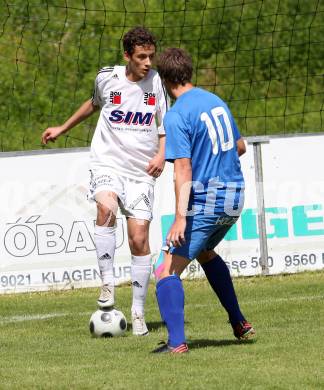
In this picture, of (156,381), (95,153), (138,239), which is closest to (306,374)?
(156,381)

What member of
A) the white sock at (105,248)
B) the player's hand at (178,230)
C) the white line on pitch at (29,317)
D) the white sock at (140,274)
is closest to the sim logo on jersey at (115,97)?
the white sock at (105,248)

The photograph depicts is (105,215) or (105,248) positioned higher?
(105,215)

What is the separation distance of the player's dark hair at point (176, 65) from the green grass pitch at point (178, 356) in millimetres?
1658

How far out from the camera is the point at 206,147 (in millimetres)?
6879

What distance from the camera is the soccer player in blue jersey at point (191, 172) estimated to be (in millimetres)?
6789

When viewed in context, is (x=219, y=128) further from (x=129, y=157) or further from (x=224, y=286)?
(x=129, y=157)

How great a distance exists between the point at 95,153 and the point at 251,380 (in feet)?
9.66

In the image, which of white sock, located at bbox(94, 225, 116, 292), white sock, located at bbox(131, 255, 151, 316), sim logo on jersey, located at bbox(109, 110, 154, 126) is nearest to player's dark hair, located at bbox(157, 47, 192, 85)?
sim logo on jersey, located at bbox(109, 110, 154, 126)

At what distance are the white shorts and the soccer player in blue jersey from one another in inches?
53.9

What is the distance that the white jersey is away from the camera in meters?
8.43

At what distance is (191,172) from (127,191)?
169cm

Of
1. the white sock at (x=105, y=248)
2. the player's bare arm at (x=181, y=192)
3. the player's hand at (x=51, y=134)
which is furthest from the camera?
the player's hand at (x=51, y=134)

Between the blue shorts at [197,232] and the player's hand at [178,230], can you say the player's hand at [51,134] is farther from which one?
the player's hand at [178,230]

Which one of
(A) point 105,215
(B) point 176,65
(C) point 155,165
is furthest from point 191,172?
(A) point 105,215
